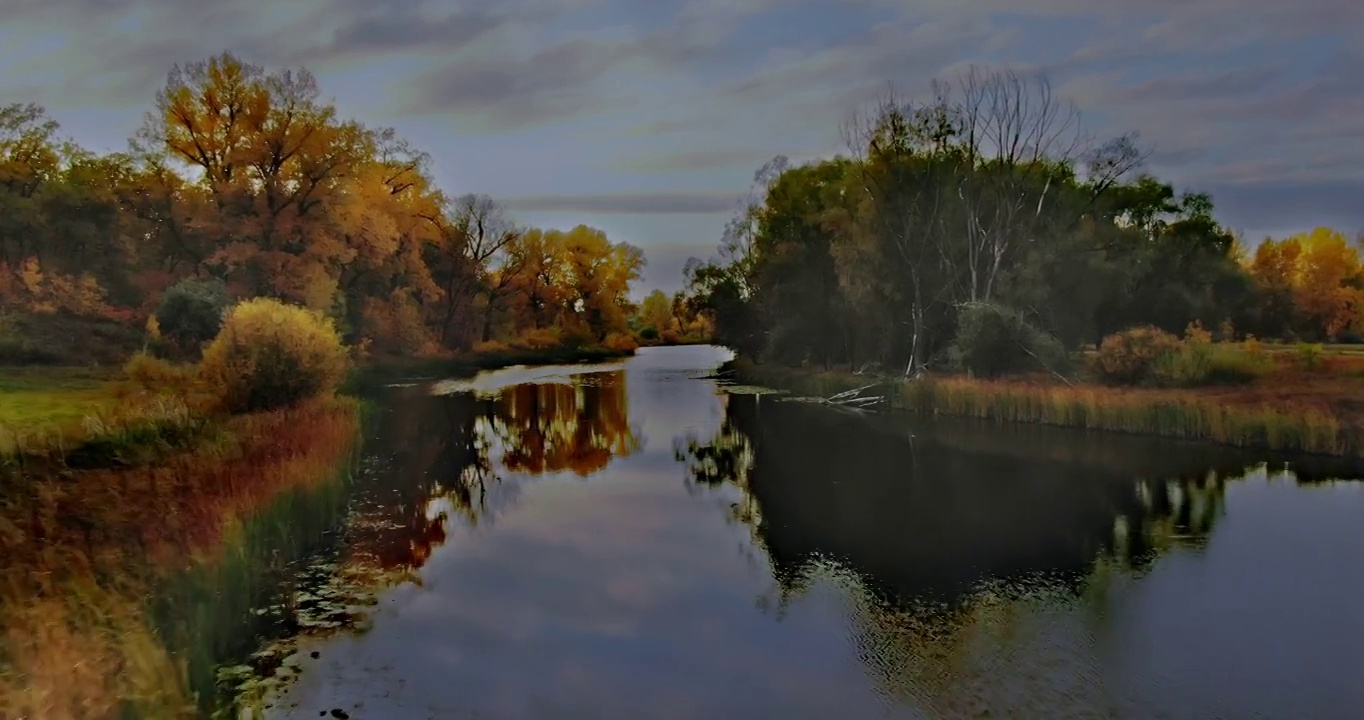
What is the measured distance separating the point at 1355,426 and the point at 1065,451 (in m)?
6.36

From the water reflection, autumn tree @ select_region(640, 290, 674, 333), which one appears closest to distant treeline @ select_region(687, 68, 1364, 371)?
the water reflection

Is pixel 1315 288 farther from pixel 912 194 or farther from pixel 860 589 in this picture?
pixel 860 589

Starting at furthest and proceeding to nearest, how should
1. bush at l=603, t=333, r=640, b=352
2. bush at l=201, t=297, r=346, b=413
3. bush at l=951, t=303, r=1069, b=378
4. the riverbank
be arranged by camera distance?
bush at l=603, t=333, r=640, b=352, bush at l=951, t=303, r=1069, b=378, bush at l=201, t=297, r=346, b=413, the riverbank

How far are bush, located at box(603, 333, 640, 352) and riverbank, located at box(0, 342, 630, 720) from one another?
68164mm

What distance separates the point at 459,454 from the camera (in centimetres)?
2311

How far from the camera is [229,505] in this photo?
1173 centimetres

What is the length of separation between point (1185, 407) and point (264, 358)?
81.1 ft

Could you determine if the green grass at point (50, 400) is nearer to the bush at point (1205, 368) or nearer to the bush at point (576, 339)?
the bush at point (1205, 368)

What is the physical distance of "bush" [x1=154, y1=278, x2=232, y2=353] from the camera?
100 ft

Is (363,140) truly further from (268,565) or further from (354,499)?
(268,565)

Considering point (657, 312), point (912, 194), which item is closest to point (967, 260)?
point (912, 194)

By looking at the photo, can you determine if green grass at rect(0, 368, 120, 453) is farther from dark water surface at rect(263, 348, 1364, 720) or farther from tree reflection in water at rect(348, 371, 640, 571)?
dark water surface at rect(263, 348, 1364, 720)

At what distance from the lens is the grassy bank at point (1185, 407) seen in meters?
20.5

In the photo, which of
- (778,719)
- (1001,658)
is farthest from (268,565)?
(1001,658)
